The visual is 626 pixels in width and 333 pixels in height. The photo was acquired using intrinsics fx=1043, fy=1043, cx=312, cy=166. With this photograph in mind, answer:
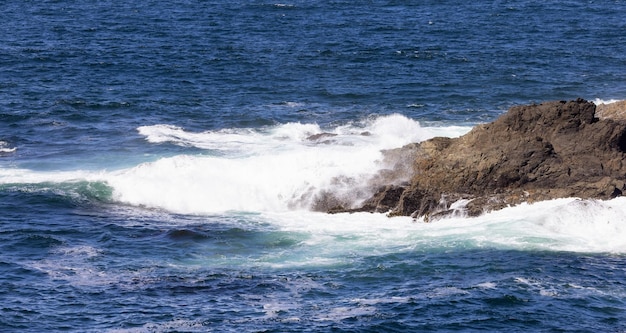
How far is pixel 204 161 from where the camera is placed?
51375 mm

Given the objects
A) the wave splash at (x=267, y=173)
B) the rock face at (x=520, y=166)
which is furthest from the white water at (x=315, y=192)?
the rock face at (x=520, y=166)

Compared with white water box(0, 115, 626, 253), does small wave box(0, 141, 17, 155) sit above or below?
above

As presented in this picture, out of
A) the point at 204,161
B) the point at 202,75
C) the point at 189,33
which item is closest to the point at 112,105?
the point at 202,75

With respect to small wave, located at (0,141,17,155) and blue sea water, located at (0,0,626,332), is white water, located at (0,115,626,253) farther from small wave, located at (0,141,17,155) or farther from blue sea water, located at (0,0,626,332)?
small wave, located at (0,141,17,155)

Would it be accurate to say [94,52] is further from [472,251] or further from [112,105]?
[472,251]

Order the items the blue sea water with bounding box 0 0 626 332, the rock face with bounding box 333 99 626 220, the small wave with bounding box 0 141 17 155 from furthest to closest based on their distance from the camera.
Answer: the small wave with bounding box 0 141 17 155, the rock face with bounding box 333 99 626 220, the blue sea water with bounding box 0 0 626 332

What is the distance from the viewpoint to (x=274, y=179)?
48.0 metres

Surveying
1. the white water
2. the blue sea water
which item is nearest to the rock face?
the white water

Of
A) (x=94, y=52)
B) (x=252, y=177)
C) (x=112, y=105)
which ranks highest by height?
(x=94, y=52)

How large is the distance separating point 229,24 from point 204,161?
4286 cm

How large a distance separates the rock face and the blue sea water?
0.85 m

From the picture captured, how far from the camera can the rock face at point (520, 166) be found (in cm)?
4194

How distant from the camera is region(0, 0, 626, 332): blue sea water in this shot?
3400 centimetres

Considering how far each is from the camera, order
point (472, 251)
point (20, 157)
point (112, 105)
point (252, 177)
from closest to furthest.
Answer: point (472, 251)
point (252, 177)
point (20, 157)
point (112, 105)
